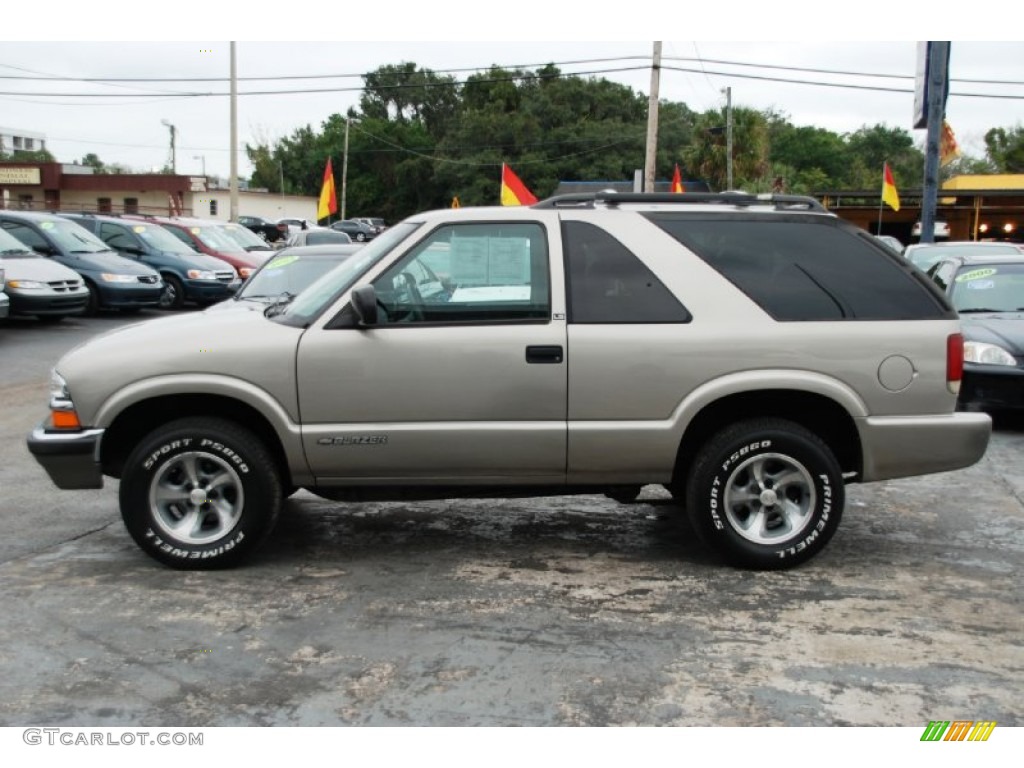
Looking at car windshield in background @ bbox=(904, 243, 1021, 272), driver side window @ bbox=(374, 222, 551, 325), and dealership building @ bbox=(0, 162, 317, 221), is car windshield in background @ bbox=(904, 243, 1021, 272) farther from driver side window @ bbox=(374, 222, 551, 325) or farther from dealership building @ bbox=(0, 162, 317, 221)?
dealership building @ bbox=(0, 162, 317, 221)

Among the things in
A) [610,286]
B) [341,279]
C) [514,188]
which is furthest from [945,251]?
[341,279]

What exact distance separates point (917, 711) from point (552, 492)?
2116 mm

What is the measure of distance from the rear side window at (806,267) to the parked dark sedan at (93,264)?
13.5 metres

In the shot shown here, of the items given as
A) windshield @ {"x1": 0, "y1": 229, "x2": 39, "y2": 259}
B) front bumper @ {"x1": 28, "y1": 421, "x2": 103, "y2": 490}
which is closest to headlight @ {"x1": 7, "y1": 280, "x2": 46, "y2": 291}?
windshield @ {"x1": 0, "y1": 229, "x2": 39, "y2": 259}

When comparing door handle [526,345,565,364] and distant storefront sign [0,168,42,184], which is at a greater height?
distant storefront sign [0,168,42,184]

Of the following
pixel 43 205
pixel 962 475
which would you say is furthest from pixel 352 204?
pixel 962 475

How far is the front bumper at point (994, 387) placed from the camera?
27.6 ft

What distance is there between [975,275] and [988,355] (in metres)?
1.90

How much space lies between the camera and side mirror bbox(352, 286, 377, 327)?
4891mm

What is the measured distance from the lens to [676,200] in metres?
5.35

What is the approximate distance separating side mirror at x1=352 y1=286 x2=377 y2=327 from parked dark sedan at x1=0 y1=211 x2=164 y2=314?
43.1 ft

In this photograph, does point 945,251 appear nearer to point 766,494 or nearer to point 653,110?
point 766,494
